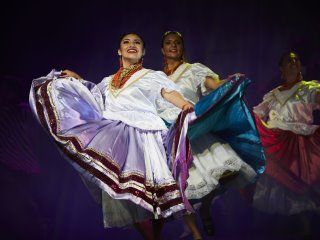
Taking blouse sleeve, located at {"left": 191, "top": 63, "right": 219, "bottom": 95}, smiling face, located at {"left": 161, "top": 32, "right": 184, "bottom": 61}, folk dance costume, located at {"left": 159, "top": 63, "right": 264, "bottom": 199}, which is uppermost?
smiling face, located at {"left": 161, "top": 32, "right": 184, "bottom": 61}

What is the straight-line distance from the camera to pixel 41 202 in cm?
488

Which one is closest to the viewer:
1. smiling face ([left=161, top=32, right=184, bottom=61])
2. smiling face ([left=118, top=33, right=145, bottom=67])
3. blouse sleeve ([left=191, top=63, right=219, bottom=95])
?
smiling face ([left=118, top=33, right=145, bottom=67])

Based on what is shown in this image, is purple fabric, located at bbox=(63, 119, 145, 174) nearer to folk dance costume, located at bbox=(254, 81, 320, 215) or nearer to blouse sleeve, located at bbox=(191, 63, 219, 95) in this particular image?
blouse sleeve, located at bbox=(191, 63, 219, 95)

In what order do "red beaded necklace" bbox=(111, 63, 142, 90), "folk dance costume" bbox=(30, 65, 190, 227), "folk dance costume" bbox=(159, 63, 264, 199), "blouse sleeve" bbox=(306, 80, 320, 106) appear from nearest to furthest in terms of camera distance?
1. "folk dance costume" bbox=(30, 65, 190, 227)
2. "folk dance costume" bbox=(159, 63, 264, 199)
3. "red beaded necklace" bbox=(111, 63, 142, 90)
4. "blouse sleeve" bbox=(306, 80, 320, 106)

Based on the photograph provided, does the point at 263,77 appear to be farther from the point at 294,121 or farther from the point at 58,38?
the point at 58,38

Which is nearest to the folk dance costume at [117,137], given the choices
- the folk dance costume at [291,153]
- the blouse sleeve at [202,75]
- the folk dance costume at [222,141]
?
the folk dance costume at [222,141]

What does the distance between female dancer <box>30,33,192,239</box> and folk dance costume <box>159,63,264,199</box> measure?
252 mm

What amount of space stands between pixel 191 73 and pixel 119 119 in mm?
1099

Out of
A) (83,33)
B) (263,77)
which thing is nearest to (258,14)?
(263,77)

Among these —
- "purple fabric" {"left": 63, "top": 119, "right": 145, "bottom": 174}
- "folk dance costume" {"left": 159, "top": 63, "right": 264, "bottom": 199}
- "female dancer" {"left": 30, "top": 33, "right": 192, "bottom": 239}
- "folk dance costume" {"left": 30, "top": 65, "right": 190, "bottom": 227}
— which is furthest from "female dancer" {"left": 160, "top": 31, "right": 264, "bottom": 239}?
"purple fabric" {"left": 63, "top": 119, "right": 145, "bottom": 174}

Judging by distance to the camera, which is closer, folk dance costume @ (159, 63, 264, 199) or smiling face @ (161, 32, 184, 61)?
folk dance costume @ (159, 63, 264, 199)

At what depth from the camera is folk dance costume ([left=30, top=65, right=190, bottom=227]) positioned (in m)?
2.92

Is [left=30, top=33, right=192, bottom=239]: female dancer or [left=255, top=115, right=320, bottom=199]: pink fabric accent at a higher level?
[left=30, top=33, right=192, bottom=239]: female dancer

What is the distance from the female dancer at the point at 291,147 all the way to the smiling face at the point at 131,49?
5.01ft
